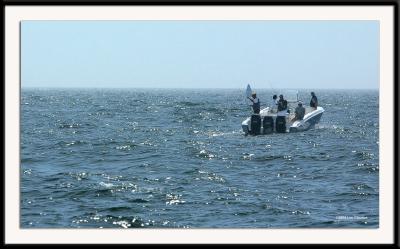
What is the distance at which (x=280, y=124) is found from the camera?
30.2 m

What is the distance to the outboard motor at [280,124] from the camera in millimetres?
30234

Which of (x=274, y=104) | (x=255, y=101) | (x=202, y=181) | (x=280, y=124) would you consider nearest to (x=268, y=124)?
(x=280, y=124)

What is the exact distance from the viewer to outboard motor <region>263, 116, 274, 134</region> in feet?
97.4

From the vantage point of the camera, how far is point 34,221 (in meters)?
13.1

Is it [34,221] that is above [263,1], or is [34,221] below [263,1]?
below

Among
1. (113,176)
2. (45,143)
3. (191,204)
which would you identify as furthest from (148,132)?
(191,204)

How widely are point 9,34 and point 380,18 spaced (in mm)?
5798

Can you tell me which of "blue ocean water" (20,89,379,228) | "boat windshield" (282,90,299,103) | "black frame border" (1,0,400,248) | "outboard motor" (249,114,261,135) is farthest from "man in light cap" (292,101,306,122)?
"black frame border" (1,0,400,248)

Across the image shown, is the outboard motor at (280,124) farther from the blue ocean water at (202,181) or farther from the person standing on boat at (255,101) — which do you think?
the person standing on boat at (255,101)

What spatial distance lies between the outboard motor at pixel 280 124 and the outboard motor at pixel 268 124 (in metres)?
0.31

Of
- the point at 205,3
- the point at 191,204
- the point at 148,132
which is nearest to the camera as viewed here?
the point at 205,3

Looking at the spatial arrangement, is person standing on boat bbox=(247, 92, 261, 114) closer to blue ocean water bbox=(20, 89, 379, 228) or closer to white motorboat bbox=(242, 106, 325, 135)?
white motorboat bbox=(242, 106, 325, 135)

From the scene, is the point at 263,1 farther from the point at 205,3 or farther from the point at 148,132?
the point at 148,132

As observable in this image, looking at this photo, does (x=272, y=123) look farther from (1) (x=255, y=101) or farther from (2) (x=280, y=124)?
(1) (x=255, y=101)
